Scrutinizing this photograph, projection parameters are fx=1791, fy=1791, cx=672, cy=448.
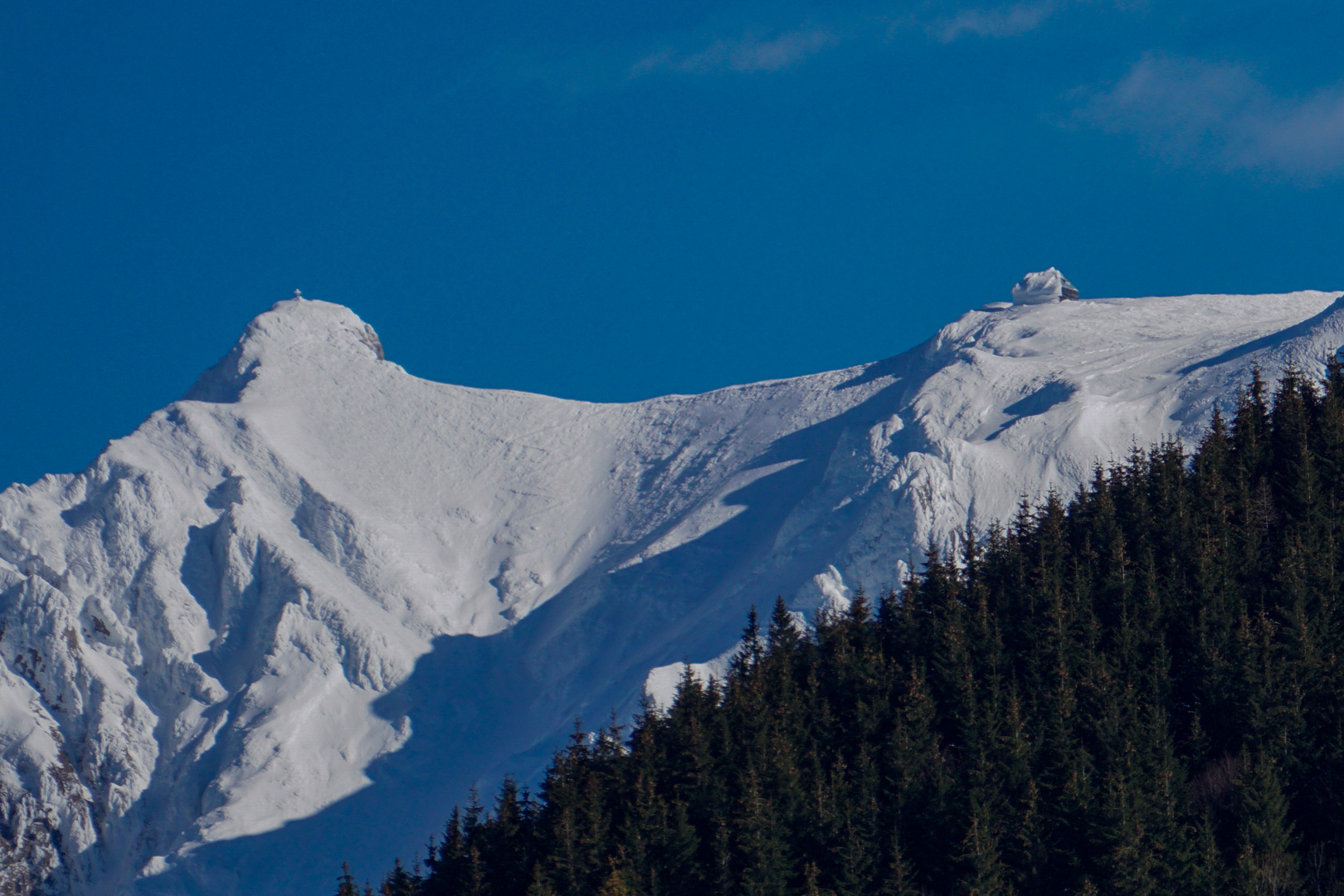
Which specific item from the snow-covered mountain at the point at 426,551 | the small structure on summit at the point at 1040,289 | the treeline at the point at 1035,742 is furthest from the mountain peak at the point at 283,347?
the treeline at the point at 1035,742

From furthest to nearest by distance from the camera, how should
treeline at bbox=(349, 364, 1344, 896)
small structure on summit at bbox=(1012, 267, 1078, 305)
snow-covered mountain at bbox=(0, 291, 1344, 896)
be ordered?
small structure on summit at bbox=(1012, 267, 1078, 305), snow-covered mountain at bbox=(0, 291, 1344, 896), treeline at bbox=(349, 364, 1344, 896)

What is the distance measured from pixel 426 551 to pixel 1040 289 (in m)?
60.0

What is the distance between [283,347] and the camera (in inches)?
6535

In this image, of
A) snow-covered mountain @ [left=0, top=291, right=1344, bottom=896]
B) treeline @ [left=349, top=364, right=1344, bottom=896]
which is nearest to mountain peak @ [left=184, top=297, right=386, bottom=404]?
snow-covered mountain @ [left=0, top=291, right=1344, bottom=896]

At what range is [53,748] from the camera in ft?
435

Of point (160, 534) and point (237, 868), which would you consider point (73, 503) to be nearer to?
point (160, 534)

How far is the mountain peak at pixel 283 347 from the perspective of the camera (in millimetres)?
164125

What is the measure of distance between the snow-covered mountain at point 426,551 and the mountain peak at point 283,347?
59 centimetres

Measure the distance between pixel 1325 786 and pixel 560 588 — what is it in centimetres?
9104

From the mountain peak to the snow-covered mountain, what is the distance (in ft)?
1.93

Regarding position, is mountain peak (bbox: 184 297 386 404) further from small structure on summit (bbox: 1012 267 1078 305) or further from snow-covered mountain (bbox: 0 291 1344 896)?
small structure on summit (bbox: 1012 267 1078 305)

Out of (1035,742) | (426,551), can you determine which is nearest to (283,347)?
(426,551)

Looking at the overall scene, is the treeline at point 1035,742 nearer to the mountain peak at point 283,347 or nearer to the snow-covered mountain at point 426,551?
the snow-covered mountain at point 426,551

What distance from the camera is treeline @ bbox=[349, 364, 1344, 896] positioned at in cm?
5988
